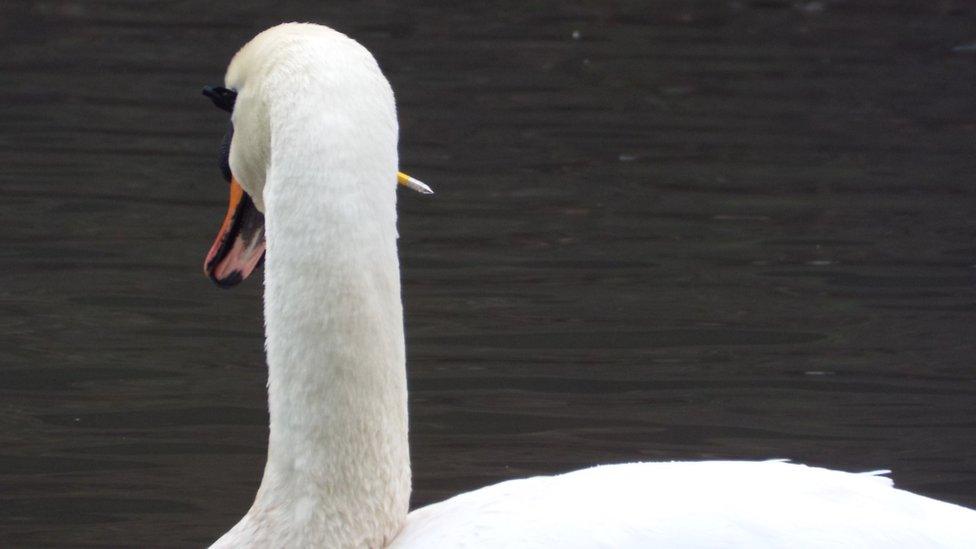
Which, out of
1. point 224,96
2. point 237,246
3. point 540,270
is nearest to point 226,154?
→ point 224,96

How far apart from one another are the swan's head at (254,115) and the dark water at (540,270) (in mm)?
1113

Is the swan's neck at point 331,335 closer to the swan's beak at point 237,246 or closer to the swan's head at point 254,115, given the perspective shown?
the swan's head at point 254,115

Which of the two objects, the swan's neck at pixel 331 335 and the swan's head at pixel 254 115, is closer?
the swan's neck at pixel 331 335

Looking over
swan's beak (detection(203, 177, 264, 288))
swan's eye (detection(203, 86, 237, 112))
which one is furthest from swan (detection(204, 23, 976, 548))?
swan's beak (detection(203, 177, 264, 288))

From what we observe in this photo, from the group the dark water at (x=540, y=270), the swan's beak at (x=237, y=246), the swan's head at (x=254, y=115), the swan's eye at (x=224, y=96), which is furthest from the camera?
the dark water at (x=540, y=270)

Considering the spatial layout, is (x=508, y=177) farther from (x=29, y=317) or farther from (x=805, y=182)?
(x=29, y=317)

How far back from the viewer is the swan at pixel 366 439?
119 inches

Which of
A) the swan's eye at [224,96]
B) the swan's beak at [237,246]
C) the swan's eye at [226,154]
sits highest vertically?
the swan's eye at [224,96]

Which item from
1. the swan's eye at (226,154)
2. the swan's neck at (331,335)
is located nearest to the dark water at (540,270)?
the swan's eye at (226,154)

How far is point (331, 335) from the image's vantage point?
314 cm

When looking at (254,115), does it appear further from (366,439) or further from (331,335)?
(366,439)

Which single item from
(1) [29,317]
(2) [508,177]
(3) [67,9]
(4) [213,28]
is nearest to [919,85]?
(2) [508,177]

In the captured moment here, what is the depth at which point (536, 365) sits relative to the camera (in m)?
6.46

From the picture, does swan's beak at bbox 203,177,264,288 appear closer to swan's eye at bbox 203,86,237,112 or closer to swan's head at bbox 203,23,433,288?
swan's head at bbox 203,23,433,288
